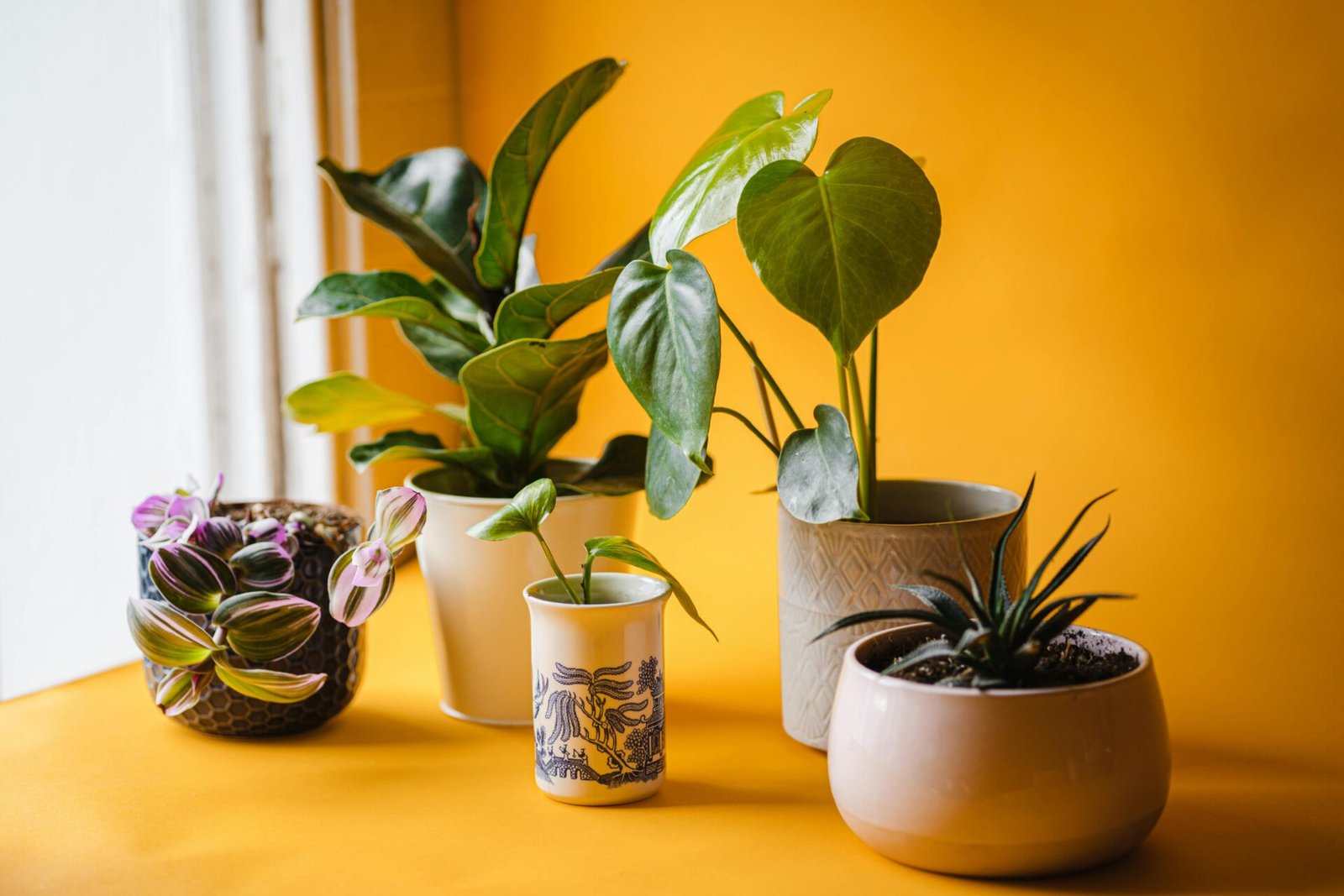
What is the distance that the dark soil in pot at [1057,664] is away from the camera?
2.25 ft

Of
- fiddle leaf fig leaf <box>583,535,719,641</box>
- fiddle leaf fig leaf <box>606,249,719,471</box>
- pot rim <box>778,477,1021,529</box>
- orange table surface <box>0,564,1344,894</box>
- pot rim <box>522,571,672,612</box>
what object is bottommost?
orange table surface <box>0,564,1344,894</box>

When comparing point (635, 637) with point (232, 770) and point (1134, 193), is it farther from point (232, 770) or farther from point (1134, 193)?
point (1134, 193)

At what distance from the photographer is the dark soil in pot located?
69cm

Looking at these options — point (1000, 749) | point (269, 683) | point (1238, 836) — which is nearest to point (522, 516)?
point (269, 683)

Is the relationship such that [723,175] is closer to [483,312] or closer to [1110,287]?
[483,312]

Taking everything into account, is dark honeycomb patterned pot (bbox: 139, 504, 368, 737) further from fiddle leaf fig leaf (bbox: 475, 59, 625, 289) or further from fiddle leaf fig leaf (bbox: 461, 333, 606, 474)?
fiddle leaf fig leaf (bbox: 475, 59, 625, 289)

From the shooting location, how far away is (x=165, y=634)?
82cm

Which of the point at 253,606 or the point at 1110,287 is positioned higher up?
the point at 1110,287

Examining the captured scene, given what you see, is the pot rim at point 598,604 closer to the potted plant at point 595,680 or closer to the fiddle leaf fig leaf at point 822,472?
the potted plant at point 595,680

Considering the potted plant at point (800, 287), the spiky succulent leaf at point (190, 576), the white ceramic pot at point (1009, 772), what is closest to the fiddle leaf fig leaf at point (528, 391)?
the potted plant at point (800, 287)

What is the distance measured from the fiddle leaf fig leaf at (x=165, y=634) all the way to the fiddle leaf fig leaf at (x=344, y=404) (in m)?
0.24

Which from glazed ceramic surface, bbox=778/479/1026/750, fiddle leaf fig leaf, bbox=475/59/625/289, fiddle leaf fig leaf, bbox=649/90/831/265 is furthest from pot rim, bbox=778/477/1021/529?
fiddle leaf fig leaf, bbox=475/59/625/289

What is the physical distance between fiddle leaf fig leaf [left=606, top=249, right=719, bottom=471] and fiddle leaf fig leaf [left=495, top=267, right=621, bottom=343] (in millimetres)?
74

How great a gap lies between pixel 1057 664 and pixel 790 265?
0.93 ft
